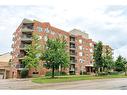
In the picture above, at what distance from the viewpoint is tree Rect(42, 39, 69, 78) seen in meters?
23.2

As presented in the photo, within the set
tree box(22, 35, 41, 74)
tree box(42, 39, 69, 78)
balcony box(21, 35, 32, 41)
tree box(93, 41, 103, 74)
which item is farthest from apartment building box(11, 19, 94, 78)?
tree box(42, 39, 69, 78)

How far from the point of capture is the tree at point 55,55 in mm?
23234

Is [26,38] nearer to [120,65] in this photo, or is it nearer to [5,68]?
[5,68]

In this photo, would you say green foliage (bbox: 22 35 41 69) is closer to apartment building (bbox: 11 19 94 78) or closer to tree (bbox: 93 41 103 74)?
apartment building (bbox: 11 19 94 78)

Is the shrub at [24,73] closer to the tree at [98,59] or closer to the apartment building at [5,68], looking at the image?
the apartment building at [5,68]

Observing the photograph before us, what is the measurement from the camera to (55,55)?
76.3 feet

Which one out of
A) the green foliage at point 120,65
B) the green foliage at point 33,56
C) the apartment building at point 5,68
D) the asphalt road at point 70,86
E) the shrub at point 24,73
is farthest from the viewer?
the green foliage at point 120,65

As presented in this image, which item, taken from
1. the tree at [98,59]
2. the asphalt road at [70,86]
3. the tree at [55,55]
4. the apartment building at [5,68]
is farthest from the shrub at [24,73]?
the asphalt road at [70,86]

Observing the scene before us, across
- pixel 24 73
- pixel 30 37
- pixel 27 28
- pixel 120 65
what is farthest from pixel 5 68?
pixel 120 65

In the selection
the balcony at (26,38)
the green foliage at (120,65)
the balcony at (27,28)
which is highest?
the balcony at (27,28)

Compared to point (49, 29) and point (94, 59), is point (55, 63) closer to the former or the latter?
point (94, 59)

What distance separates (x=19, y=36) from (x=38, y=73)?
5.01 meters
